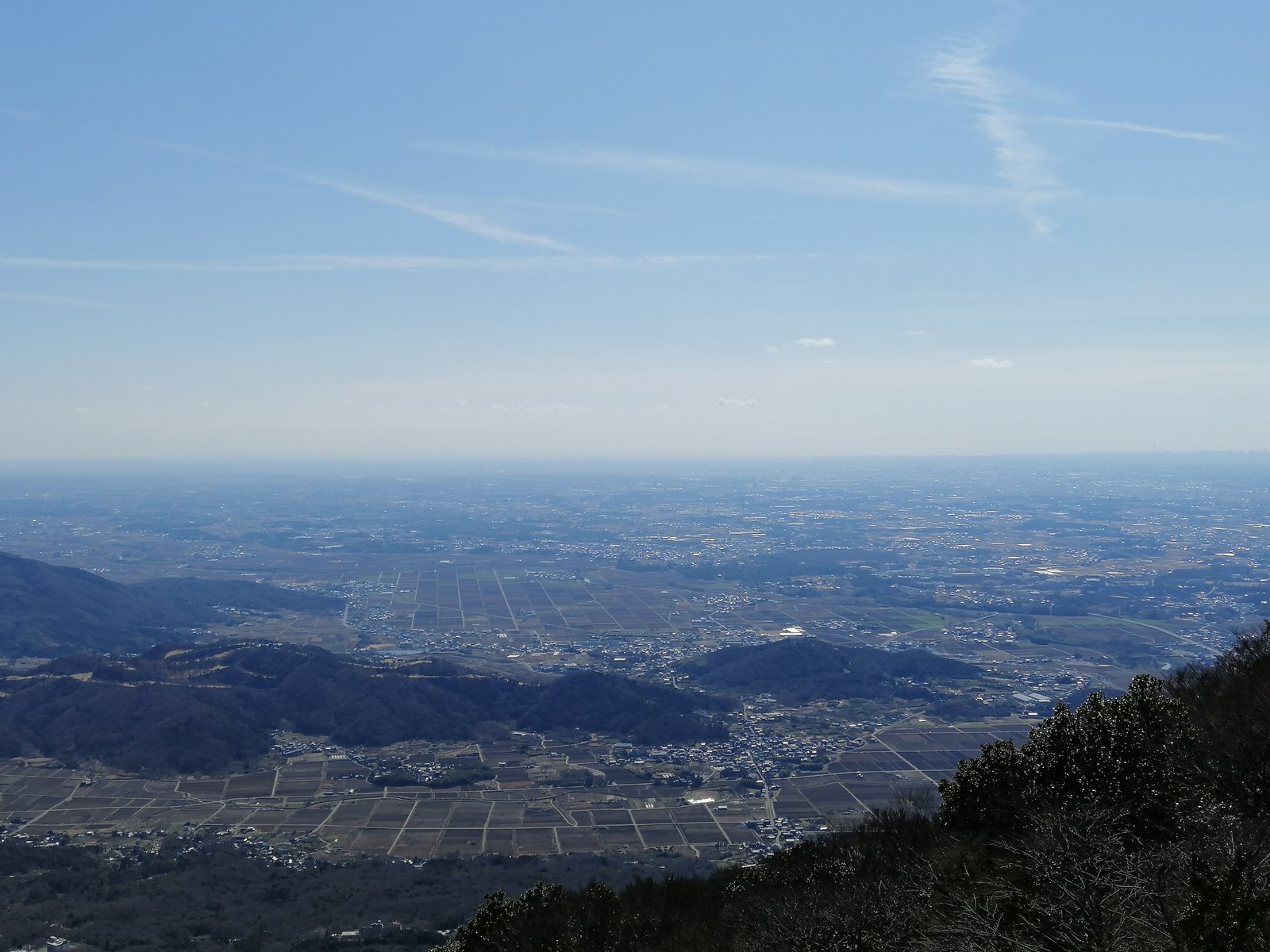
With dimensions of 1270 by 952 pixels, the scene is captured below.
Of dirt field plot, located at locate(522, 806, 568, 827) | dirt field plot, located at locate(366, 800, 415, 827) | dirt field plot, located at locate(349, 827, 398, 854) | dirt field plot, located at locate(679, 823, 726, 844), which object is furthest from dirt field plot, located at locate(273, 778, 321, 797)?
dirt field plot, located at locate(679, 823, 726, 844)

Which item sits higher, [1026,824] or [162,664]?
[1026,824]

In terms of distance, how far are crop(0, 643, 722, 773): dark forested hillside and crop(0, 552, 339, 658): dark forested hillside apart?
20.0 metres

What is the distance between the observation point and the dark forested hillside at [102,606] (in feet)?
307

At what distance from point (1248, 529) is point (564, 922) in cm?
15718

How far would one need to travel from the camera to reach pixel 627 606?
11000cm

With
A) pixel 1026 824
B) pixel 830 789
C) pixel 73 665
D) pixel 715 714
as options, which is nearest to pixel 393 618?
pixel 73 665

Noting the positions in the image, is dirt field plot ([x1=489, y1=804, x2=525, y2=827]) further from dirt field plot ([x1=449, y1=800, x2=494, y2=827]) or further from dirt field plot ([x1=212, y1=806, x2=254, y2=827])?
dirt field plot ([x1=212, y1=806, x2=254, y2=827])

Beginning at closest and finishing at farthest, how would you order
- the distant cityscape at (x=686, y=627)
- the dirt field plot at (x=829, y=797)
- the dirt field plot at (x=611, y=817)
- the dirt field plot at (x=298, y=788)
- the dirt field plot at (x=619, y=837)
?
the dirt field plot at (x=619, y=837), the dirt field plot at (x=829, y=797), the dirt field plot at (x=611, y=817), the distant cityscape at (x=686, y=627), the dirt field plot at (x=298, y=788)

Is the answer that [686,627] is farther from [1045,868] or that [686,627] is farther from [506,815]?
[1045,868]

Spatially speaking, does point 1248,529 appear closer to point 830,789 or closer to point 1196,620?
point 1196,620

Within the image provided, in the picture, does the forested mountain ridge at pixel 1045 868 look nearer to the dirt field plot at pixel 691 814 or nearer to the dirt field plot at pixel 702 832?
the dirt field plot at pixel 702 832

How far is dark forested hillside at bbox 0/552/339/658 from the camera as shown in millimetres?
93438

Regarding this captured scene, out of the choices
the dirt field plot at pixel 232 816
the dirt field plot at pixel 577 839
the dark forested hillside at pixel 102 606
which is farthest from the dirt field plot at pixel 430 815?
the dark forested hillside at pixel 102 606

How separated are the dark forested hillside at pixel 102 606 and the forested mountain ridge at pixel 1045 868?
8923cm
